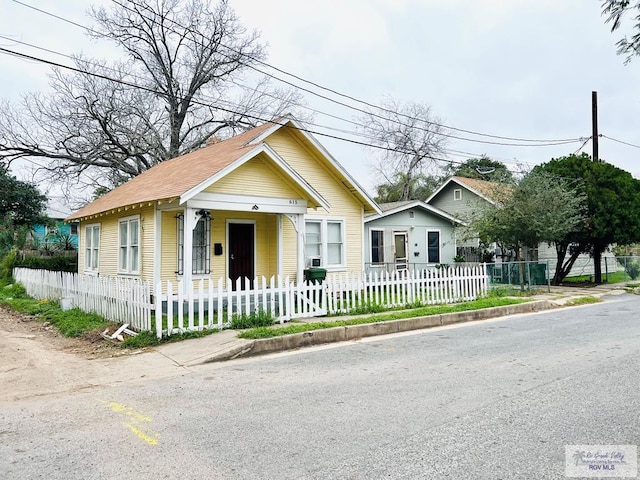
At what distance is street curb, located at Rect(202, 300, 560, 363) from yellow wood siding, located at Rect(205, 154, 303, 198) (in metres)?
4.96

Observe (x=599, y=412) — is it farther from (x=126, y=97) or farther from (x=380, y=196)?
(x=380, y=196)

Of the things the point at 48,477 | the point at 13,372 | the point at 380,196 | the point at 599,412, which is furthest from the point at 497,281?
the point at 380,196

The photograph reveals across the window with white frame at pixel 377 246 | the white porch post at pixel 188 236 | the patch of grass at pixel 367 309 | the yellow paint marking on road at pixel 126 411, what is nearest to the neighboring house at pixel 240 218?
the white porch post at pixel 188 236

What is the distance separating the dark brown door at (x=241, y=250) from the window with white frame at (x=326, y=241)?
2.15 metres

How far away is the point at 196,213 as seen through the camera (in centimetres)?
1167

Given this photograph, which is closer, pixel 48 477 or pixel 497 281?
pixel 48 477

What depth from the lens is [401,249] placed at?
894 inches

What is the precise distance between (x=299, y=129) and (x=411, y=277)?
611 cm

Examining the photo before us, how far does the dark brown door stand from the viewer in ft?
47.3

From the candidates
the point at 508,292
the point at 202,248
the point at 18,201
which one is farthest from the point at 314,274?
the point at 18,201

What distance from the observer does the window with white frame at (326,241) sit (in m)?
16.4

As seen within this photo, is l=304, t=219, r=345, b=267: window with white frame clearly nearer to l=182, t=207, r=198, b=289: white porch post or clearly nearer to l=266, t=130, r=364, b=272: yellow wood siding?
l=266, t=130, r=364, b=272: yellow wood siding

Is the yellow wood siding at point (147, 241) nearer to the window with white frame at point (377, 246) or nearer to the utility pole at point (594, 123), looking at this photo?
the window with white frame at point (377, 246)

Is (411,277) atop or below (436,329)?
atop
